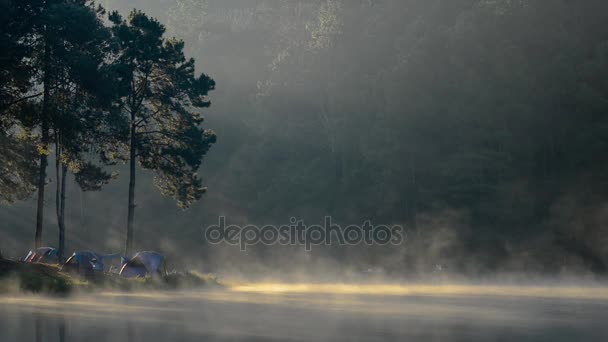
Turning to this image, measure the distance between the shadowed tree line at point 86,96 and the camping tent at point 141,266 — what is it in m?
2.48

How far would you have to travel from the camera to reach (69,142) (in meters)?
42.1

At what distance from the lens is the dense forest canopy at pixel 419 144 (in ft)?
233

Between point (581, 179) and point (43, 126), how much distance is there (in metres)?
48.8

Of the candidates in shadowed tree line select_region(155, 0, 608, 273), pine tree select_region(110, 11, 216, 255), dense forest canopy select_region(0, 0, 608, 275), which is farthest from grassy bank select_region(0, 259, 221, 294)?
shadowed tree line select_region(155, 0, 608, 273)

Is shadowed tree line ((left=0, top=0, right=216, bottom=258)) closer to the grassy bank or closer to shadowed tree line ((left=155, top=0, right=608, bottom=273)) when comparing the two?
the grassy bank

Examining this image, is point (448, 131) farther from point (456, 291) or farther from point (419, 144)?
point (456, 291)

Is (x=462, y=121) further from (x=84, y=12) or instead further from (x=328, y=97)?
(x=84, y=12)

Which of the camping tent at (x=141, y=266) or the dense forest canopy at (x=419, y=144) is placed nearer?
the camping tent at (x=141, y=266)

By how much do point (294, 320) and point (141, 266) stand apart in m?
28.3

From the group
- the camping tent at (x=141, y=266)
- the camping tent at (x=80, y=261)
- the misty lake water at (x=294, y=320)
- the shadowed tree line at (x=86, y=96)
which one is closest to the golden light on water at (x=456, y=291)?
the camping tent at (x=141, y=266)

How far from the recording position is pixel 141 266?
4944cm

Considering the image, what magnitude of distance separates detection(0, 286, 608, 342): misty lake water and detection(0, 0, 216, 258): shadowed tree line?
13.3 m

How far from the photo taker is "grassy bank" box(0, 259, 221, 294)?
116 feet

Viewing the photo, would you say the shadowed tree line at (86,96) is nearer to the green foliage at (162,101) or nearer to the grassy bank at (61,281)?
the green foliage at (162,101)
